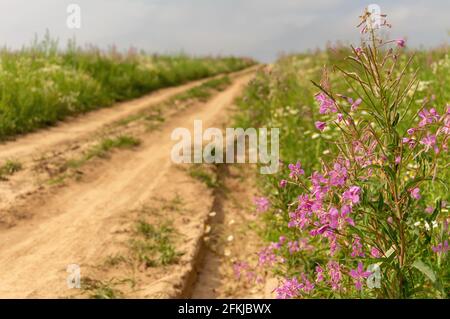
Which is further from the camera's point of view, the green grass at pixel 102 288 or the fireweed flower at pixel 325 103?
the green grass at pixel 102 288

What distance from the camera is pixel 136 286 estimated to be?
4.37 metres

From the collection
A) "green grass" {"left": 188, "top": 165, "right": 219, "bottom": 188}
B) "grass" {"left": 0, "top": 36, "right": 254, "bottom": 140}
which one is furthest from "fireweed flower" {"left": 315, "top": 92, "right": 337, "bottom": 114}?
"grass" {"left": 0, "top": 36, "right": 254, "bottom": 140}

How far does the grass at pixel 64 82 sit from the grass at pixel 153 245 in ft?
13.0

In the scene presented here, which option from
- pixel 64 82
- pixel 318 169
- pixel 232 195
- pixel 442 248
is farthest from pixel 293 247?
pixel 64 82

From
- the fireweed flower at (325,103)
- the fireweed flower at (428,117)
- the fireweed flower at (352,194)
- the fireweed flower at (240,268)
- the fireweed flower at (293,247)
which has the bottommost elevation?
the fireweed flower at (240,268)

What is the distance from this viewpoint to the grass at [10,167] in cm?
638

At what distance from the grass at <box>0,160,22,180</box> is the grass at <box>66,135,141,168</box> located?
644mm

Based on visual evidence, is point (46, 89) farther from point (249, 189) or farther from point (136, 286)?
point (136, 286)

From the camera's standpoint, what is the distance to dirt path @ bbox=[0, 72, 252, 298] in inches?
168

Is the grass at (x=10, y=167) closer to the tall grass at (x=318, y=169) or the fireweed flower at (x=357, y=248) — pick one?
the tall grass at (x=318, y=169)

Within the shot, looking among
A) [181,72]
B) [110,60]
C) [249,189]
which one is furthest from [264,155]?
[181,72]

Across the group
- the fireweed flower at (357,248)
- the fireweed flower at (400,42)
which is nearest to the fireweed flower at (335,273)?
the fireweed flower at (357,248)

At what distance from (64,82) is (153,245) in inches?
298

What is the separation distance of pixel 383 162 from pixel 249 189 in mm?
4923
